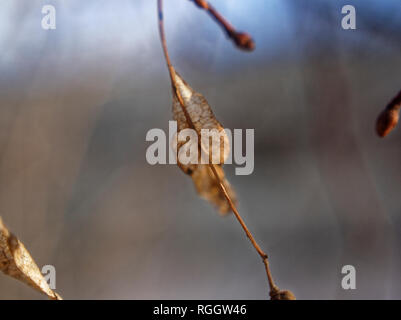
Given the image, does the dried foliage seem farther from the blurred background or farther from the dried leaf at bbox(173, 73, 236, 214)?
the blurred background

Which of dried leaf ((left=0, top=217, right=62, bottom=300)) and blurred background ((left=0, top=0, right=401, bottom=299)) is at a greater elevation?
blurred background ((left=0, top=0, right=401, bottom=299))

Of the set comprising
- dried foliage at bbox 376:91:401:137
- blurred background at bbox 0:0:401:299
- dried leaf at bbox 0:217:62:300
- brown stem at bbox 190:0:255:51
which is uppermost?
blurred background at bbox 0:0:401:299

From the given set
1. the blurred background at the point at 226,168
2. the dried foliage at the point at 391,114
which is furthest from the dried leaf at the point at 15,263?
the blurred background at the point at 226,168

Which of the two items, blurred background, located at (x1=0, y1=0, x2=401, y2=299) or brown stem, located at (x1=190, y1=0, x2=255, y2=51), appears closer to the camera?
brown stem, located at (x1=190, y1=0, x2=255, y2=51)

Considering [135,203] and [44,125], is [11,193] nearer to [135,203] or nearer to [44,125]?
[44,125]

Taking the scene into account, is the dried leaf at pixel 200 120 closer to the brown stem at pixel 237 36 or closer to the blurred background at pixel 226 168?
the brown stem at pixel 237 36

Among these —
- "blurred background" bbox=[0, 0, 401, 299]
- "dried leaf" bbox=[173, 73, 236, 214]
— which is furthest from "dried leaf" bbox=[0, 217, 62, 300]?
"blurred background" bbox=[0, 0, 401, 299]

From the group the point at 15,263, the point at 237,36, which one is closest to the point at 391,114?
the point at 237,36

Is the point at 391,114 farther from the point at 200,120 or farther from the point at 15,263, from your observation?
the point at 15,263
